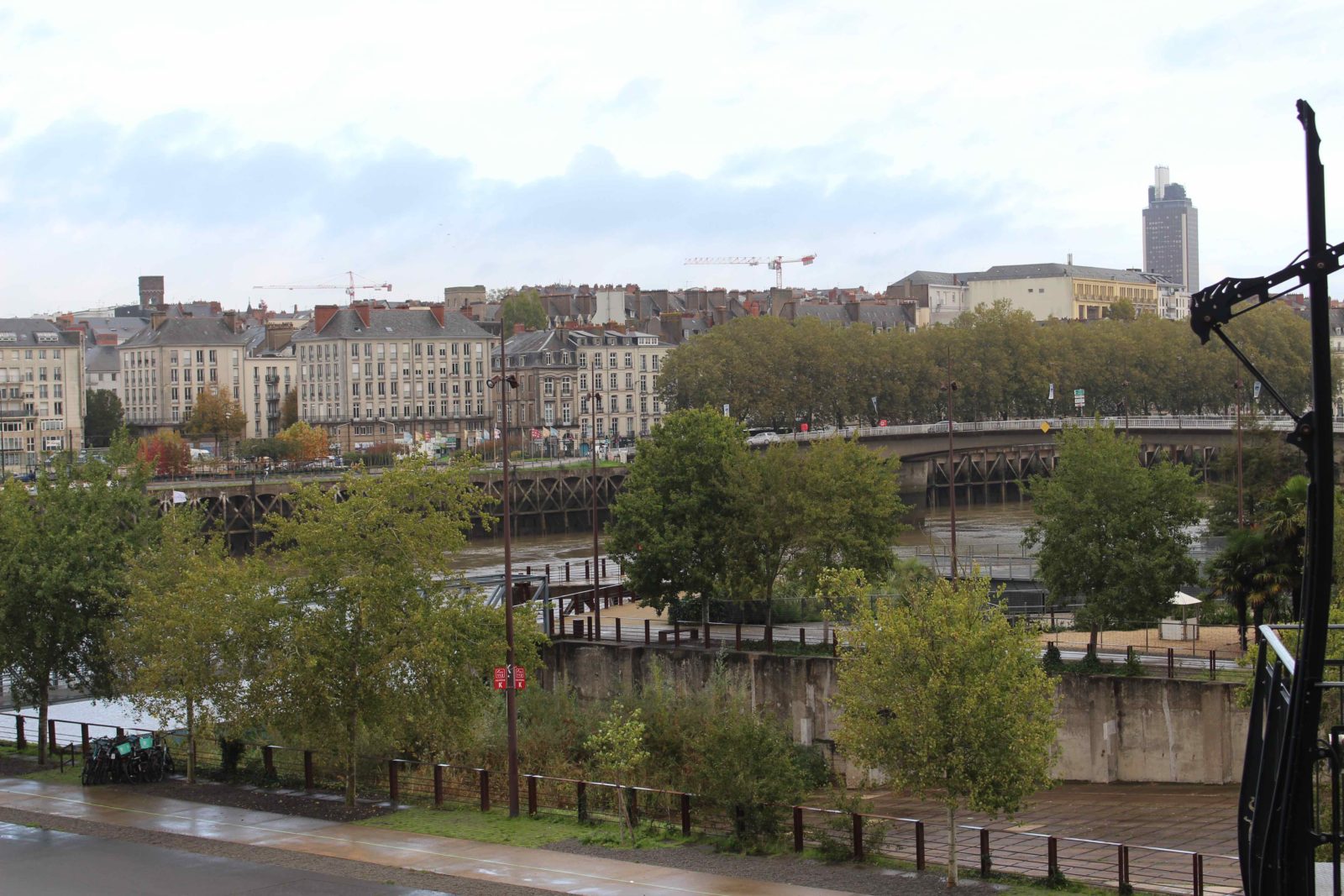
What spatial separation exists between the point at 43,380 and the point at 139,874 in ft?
413

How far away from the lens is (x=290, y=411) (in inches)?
5945


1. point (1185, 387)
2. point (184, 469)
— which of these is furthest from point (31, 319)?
point (1185, 387)

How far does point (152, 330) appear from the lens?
516ft

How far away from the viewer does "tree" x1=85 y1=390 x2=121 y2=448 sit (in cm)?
13988

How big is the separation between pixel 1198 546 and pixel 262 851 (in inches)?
1800

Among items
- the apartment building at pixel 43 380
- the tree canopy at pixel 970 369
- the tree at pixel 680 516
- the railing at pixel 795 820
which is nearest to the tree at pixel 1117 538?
the tree at pixel 680 516

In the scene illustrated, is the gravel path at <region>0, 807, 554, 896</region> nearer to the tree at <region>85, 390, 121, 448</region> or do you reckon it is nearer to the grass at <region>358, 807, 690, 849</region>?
the grass at <region>358, 807, 690, 849</region>

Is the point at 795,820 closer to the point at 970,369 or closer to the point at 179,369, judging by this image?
the point at 970,369

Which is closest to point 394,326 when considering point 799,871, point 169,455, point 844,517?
point 169,455

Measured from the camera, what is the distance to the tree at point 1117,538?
35750 millimetres

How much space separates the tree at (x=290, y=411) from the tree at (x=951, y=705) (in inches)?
5196

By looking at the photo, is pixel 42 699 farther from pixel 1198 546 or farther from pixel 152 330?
pixel 152 330

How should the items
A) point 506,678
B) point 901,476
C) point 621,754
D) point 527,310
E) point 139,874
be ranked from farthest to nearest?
Result: point 527,310, point 901,476, point 506,678, point 621,754, point 139,874

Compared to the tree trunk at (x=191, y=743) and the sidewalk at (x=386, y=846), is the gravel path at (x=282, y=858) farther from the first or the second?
the tree trunk at (x=191, y=743)
